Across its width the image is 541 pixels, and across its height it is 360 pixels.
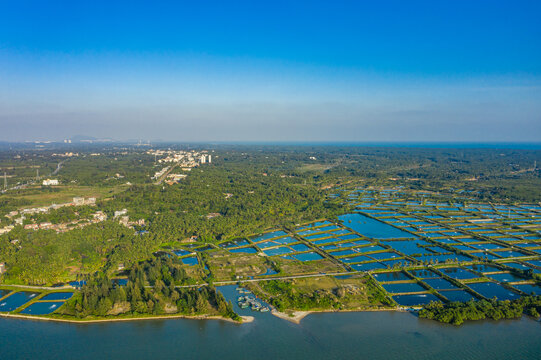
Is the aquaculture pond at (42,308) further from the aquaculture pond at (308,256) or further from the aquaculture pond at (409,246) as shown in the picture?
the aquaculture pond at (409,246)

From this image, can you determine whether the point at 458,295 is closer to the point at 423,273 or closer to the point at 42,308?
the point at 423,273

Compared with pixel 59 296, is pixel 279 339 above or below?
below

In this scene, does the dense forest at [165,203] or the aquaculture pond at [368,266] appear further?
the dense forest at [165,203]

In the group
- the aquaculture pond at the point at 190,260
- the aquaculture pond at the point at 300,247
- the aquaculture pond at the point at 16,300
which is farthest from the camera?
the aquaculture pond at the point at 300,247

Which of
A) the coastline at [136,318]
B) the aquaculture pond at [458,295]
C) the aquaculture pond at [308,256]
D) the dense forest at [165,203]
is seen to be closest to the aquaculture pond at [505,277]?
the aquaculture pond at [458,295]

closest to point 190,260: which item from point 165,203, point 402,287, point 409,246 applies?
point 402,287

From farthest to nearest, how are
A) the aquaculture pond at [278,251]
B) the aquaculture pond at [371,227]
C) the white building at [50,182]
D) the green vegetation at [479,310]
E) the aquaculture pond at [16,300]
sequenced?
the white building at [50,182] → the aquaculture pond at [371,227] → the aquaculture pond at [278,251] → the aquaculture pond at [16,300] → the green vegetation at [479,310]

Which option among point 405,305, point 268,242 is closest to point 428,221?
point 268,242
